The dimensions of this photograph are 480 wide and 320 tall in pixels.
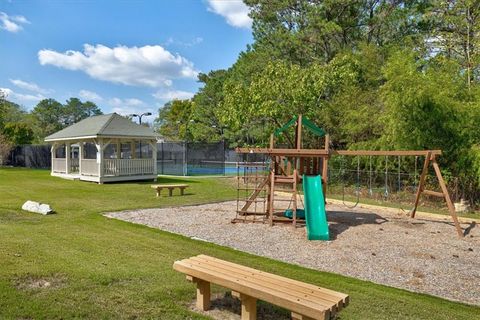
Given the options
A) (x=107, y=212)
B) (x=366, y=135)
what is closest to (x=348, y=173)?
(x=366, y=135)

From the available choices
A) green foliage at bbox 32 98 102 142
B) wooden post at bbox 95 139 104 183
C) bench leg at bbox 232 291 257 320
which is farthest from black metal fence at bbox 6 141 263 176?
green foliage at bbox 32 98 102 142

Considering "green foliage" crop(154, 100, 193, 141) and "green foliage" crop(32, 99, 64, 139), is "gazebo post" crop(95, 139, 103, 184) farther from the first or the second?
"green foliage" crop(32, 99, 64, 139)

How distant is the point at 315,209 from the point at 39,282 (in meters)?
5.09

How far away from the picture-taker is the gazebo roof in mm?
16828

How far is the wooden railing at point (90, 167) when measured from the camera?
17.0m

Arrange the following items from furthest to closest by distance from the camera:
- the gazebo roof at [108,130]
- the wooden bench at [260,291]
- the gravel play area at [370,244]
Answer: the gazebo roof at [108,130] → the gravel play area at [370,244] → the wooden bench at [260,291]

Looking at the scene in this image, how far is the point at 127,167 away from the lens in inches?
682

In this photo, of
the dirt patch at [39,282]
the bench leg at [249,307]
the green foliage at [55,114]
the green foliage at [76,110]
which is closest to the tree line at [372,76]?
the bench leg at [249,307]

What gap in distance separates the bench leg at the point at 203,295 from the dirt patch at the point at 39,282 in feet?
4.86

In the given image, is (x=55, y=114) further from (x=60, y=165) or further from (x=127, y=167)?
(x=127, y=167)

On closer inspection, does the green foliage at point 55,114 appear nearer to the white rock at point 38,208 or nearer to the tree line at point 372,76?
the tree line at point 372,76

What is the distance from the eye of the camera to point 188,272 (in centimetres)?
351

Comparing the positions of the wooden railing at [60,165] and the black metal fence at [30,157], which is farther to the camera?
the black metal fence at [30,157]

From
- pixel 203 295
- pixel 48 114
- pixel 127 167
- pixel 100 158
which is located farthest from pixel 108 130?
pixel 48 114
